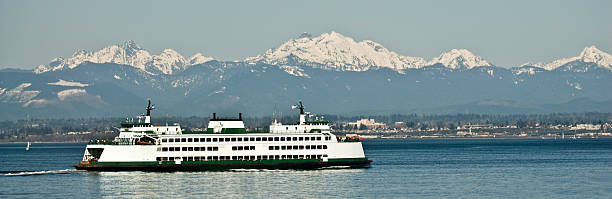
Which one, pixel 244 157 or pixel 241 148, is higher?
pixel 241 148

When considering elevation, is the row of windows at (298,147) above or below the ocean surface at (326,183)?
above

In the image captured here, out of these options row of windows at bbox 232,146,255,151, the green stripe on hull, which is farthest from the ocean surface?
row of windows at bbox 232,146,255,151

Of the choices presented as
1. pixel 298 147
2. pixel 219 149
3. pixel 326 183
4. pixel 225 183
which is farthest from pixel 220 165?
pixel 326 183

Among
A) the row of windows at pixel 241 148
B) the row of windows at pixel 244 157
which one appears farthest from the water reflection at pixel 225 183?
the row of windows at pixel 241 148

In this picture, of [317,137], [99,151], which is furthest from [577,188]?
[99,151]

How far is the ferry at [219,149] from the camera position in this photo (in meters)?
100

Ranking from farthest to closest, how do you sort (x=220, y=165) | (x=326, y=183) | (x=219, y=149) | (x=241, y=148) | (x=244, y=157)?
(x=244, y=157) < (x=241, y=148) < (x=219, y=149) < (x=220, y=165) < (x=326, y=183)

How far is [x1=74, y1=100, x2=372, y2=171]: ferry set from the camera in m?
100

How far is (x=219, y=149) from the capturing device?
102250mm

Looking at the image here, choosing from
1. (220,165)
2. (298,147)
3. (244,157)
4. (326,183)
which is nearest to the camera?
(326,183)

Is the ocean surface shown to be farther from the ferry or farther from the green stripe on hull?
the ferry

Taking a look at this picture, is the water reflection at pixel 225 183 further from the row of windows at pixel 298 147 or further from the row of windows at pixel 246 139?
the row of windows at pixel 246 139

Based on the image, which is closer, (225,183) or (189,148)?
(225,183)

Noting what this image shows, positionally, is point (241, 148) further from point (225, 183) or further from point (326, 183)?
point (326, 183)
